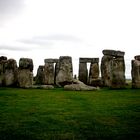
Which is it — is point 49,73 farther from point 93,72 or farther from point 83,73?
point 93,72

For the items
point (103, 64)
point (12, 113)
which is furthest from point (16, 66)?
point (12, 113)

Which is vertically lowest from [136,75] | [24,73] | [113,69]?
[136,75]

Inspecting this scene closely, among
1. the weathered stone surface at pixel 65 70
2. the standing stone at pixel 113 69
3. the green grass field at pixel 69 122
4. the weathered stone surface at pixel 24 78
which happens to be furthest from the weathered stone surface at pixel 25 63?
the green grass field at pixel 69 122

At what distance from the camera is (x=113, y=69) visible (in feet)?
70.0

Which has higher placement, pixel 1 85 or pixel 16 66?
pixel 16 66

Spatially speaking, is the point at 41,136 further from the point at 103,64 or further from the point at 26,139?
the point at 103,64

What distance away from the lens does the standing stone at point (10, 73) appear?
2166cm

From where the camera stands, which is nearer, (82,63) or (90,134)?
(90,134)

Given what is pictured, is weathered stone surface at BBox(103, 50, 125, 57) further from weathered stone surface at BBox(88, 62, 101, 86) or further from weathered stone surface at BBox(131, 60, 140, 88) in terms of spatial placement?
weathered stone surface at BBox(88, 62, 101, 86)

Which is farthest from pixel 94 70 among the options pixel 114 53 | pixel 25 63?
pixel 25 63

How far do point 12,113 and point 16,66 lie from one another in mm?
13074

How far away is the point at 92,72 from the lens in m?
26.9

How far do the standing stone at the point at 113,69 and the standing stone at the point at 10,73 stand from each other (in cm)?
684

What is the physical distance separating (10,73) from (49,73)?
20.3 feet
